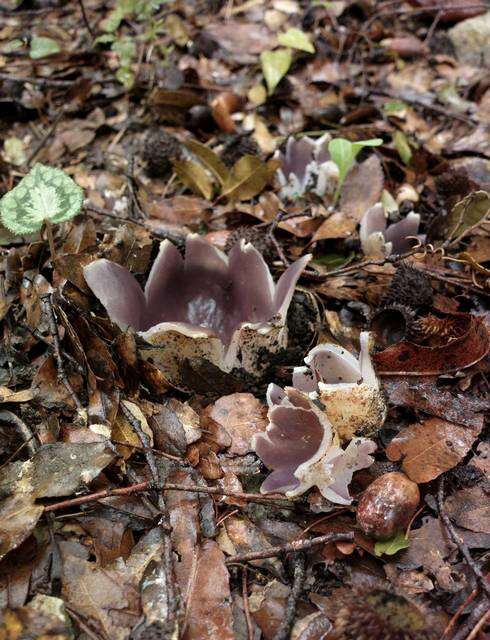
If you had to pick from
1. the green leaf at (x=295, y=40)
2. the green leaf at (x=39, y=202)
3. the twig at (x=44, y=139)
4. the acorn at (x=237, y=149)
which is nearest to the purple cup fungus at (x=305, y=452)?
the green leaf at (x=39, y=202)

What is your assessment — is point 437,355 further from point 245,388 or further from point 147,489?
point 147,489

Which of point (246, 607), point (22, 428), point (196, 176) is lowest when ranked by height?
point (246, 607)

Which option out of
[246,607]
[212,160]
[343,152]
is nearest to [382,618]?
[246,607]

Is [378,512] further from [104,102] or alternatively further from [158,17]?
[158,17]

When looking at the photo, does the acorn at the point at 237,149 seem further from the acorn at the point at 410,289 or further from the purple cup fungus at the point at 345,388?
the purple cup fungus at the point at 345,388

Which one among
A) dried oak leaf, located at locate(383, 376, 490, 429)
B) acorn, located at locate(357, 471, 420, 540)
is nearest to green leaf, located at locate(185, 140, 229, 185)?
dried oak leaf, located at locate(383, 376, 490, 429)

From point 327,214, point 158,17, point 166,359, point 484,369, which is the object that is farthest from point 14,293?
point 158,17
